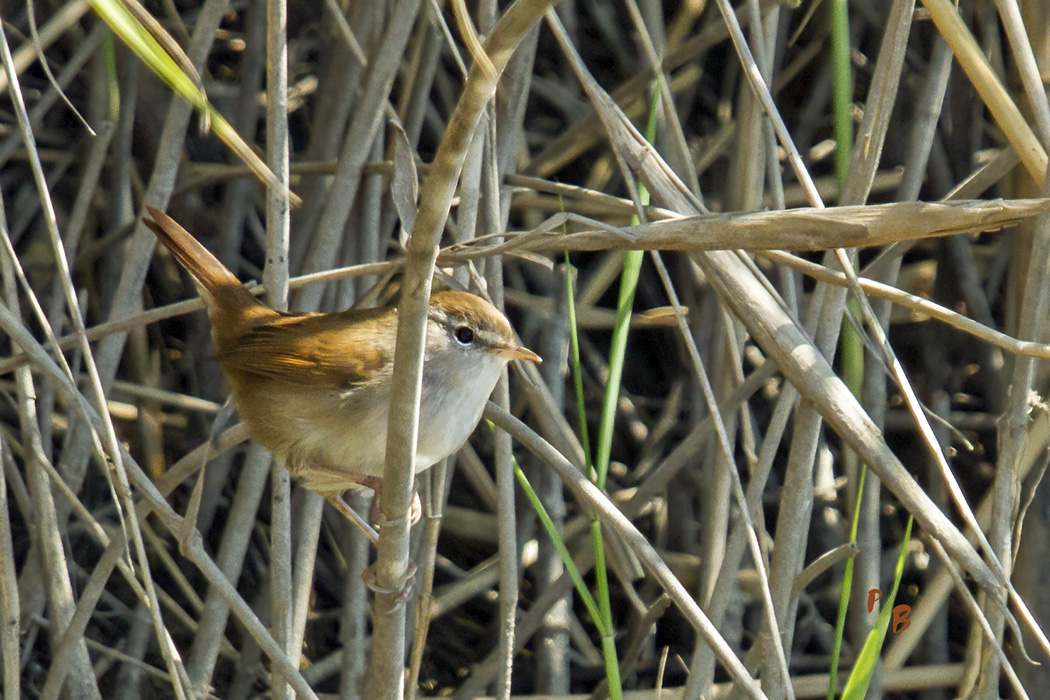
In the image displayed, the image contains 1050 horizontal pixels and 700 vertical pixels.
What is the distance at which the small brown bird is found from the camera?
2.10 metres

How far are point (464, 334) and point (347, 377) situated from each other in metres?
0.27

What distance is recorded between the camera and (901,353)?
10.6 feet

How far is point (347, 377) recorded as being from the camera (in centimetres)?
221

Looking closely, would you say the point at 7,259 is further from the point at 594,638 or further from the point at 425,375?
the point at 594,638

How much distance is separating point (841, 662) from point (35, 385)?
249 centimetres

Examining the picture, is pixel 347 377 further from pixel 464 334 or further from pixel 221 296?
pixel 221 296

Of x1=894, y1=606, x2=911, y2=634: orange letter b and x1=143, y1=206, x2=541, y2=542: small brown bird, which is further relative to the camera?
x1=894, y1=606, x2=911, y2=634: orange letter b

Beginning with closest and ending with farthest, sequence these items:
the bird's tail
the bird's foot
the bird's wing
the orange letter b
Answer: the bird's foot < the bird's wing < the bird's tail < the orange letter b

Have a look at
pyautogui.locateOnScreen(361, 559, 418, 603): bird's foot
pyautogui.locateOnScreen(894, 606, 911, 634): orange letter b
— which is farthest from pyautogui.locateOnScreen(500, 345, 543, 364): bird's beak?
pyautogui.locateOnScreen(894, 606, 911, 634): orange letter b

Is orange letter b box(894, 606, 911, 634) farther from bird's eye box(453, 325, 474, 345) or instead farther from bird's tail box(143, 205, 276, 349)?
bird's tail box(143, 205, 276, 349)

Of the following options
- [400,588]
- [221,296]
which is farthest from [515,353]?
[221,296]

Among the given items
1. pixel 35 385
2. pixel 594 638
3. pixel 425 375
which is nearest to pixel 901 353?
pixel 594 638

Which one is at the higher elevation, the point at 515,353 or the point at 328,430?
the point at 515,353

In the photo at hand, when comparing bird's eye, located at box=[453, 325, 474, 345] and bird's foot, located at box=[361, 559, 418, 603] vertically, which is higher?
bird's eye, located at box=[453, 325, 474, 345]
